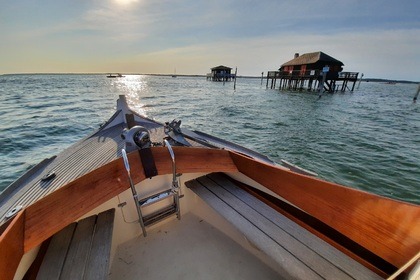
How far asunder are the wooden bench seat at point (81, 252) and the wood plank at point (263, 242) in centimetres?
116

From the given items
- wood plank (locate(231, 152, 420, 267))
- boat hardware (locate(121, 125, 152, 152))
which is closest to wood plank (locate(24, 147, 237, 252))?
boat hardware (locate(121, 125, 152, 152))

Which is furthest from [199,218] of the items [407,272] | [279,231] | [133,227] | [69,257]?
[407,272]

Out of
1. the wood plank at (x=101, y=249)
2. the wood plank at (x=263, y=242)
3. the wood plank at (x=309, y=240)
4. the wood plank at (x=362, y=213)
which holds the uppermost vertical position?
the wood plank at (x=362, y=213)

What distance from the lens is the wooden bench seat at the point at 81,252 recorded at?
65.0 inches

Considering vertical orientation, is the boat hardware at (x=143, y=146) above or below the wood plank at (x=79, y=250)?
above

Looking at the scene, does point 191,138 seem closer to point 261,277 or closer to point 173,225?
point 173,225

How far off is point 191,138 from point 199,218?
2254mm

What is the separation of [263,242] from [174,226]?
1480 mm

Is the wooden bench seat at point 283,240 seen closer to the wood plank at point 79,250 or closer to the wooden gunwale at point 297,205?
the wooden gunwale at point 297,205

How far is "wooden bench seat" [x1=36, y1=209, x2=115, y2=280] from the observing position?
1.65m

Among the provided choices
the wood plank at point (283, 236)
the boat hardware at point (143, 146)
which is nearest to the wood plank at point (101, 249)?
the boat hardware at point (143, 146)

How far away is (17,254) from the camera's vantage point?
1396mm

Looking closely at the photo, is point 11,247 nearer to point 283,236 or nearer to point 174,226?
point 174,226

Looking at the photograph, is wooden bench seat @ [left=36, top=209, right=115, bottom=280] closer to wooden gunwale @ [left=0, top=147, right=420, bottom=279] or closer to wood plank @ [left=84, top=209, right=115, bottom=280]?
wood plank @ [left=84, top=209, right=115, bottom=280]
